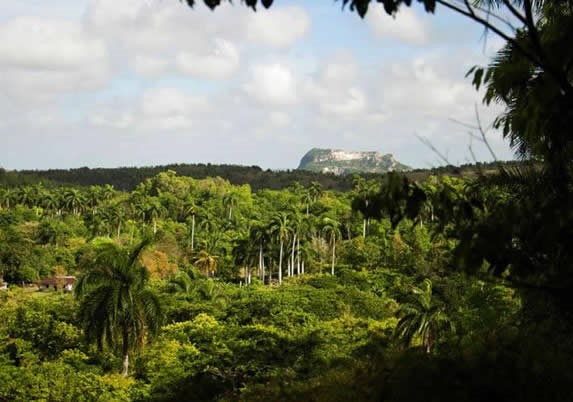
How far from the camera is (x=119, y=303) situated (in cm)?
2223

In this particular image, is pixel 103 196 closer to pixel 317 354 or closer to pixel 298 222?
pixel 298 222

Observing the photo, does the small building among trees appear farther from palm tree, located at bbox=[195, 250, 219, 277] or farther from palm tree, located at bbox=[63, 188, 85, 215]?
palm tree, located at bbox=[63, 188, 85, 215]

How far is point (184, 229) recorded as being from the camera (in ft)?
272

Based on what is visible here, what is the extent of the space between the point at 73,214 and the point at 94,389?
78.5 meters

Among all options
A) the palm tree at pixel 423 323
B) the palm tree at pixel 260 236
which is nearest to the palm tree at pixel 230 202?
the palm tree at pixel 260 236

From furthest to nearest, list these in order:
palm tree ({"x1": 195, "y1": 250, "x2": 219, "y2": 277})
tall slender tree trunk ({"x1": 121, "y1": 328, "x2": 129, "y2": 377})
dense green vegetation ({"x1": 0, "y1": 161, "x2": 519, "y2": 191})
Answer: dense green vegetation ({"x1": 0, "y1": 161, "x2": 519, "y2": 191})
palm tree ({"x1": 195, "y1": 250, "x2": 219, "y2": 277})
tall slender tree trunk ({"x1": 121, "y1": 328, "x2": 129, "y2": 377})

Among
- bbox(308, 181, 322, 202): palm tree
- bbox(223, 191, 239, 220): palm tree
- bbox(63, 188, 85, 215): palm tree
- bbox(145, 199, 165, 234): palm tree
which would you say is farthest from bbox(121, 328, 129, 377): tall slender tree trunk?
bbox(63, 188, 85, 215): palm tree

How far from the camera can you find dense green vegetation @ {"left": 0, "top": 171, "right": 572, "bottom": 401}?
699 centimetres

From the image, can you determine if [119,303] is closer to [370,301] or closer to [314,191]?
[370,301]

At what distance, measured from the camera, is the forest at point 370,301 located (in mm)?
5457

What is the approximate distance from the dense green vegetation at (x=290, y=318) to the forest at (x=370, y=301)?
4cm

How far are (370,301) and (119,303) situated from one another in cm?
1985

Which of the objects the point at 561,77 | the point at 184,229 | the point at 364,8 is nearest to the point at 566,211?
the point at 561,77

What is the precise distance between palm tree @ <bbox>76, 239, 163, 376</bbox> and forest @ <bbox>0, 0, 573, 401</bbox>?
1.9 inches
